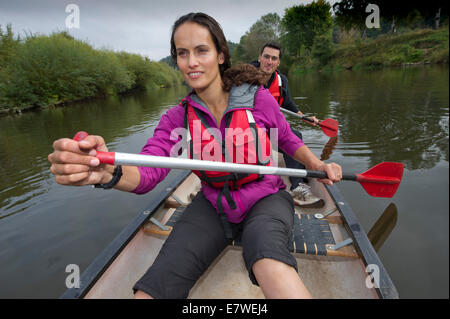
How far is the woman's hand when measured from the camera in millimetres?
1098

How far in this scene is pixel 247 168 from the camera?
1.62m

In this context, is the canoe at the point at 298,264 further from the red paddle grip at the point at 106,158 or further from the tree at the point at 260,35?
the tree at the point at 260,35

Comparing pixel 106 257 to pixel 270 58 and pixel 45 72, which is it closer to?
pixel 270 58

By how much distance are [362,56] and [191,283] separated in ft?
135

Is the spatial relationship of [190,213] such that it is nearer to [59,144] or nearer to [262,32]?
[59,144]

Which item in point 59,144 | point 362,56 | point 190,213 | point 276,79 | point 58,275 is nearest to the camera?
point 59,144

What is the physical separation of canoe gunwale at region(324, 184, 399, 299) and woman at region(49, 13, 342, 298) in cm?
53

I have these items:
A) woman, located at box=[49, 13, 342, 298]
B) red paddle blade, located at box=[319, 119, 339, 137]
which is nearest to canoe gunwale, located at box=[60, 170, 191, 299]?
woman, located at box=[49, 13, 342, 298]

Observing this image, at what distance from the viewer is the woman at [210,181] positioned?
1.21 meters

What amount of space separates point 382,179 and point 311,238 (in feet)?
2.97

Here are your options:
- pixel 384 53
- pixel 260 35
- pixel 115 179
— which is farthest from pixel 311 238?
pixel 260 35

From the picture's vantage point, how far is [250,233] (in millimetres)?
1419

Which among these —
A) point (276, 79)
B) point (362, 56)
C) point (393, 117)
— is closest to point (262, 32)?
point (362, 56)

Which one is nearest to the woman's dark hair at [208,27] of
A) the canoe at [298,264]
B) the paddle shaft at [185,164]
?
the paddle shaft at [185,164]
